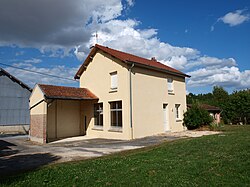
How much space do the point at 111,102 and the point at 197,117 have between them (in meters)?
8.30

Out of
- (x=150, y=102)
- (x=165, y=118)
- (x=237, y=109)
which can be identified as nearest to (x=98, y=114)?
(x=150, y=102)

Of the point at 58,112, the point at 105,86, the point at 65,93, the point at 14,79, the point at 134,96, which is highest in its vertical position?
the point at 14,79

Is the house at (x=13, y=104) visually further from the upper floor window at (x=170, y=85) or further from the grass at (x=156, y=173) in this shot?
the grass at (x=156, y=173)

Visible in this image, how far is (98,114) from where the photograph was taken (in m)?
19.7

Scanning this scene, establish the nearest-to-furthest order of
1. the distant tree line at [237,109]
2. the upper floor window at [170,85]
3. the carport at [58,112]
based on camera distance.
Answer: the carport at [58,112] → the upper floor window at [170,85] → the distant tree line at [237,109]

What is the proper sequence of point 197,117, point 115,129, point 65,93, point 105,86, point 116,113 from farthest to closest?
1. point 197,117
2. point 105,86
3. point 116,113
4. point 65,93
5. point 115,129

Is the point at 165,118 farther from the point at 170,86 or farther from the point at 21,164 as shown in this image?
the point at 21,164

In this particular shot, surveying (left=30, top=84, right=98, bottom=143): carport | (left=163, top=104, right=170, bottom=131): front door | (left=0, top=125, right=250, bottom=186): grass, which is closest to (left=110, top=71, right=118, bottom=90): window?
(left=30, top=84, right=98, bottom=143): carport

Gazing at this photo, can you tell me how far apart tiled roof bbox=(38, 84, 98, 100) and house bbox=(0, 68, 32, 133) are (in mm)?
9963

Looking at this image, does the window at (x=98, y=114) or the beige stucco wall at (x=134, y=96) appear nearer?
the beige stucco wall at (x=134, y=96)

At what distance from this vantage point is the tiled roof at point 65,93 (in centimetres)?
1644

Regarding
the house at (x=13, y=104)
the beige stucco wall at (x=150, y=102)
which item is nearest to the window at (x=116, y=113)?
the beige stucco wall at (x=150, y=102)

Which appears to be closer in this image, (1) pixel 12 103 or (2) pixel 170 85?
(2) pixel 170 85

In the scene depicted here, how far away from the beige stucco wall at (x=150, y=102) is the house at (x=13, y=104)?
14957 mm
